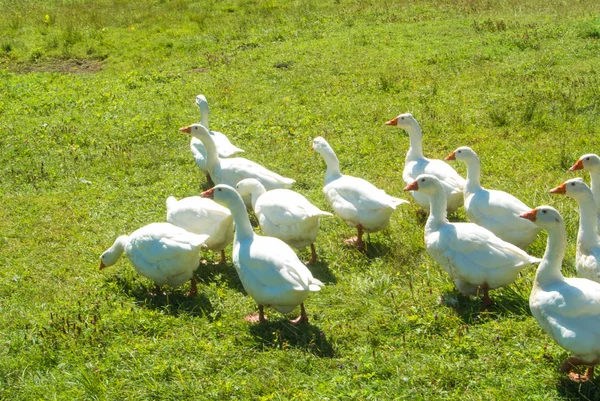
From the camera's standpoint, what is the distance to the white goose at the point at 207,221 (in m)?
7.20

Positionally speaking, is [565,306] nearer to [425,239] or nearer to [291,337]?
[425,239]

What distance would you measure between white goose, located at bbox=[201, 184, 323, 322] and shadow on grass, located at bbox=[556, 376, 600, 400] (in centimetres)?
204

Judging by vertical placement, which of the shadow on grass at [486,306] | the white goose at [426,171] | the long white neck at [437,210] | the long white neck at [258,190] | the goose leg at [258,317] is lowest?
the goose leg at [258,317]

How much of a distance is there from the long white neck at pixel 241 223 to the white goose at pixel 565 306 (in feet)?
8.46

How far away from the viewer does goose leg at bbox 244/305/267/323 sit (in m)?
6.12

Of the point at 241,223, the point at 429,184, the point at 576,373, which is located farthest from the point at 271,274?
the point at 576,373

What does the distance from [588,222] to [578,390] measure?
159cm

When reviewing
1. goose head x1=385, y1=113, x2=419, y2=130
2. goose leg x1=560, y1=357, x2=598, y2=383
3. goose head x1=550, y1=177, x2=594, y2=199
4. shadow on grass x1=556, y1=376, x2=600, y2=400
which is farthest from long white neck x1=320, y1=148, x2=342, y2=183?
shadow on grass x1=556, y1=376, x2=600, y2=400

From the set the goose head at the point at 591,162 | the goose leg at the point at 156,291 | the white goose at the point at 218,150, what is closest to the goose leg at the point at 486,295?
the goose head at the point at 591,162

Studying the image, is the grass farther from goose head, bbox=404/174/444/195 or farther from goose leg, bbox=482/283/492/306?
goose head, bbox=404/174/444/195

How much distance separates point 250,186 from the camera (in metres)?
7.96

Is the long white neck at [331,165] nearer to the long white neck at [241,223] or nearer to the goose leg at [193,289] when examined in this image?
the long white neck at [241,223]

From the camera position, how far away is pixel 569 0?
60.6 feet

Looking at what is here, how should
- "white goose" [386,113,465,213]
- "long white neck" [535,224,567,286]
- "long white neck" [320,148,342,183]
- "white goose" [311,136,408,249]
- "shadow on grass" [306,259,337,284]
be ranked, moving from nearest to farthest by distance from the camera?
1. "long white neck" [535,224,567,286]
2. "shadow on grass" [306,259,337,284]
3. "white goose" [311,136,408,249]
4. "white goose" [386,113,465,213]
5. "long white neck" [320,148,342,183]
